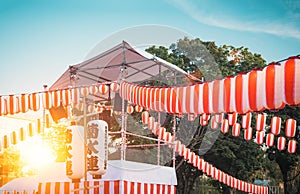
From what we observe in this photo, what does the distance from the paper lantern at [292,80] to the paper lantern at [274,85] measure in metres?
0.09

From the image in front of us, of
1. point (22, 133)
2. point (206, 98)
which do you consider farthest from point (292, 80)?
point (22, 133)

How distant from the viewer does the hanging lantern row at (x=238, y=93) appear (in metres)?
5.69

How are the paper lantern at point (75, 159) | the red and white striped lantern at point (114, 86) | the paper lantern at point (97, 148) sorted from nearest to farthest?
the paper lantern at point (75, 159), the paper lantern at point (97, 148), the red and white striped lantern at point (114, 86)

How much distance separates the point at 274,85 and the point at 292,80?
1.12ft

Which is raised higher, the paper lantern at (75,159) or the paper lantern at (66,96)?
the paper lantern at (66,96)

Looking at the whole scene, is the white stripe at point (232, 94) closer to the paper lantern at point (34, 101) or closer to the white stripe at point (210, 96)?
the white stripe at point (210, 96)

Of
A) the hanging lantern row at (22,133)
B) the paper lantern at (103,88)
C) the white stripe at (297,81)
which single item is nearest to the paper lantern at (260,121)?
the paper lantern at (103,88)

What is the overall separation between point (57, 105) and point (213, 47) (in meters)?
13.7

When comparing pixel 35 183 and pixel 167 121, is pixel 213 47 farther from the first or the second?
pixel 35 183

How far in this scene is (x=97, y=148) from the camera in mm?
8297

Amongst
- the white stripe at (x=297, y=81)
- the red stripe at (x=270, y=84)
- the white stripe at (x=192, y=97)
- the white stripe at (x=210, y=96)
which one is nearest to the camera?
the white stripe at (x=297, y=81)

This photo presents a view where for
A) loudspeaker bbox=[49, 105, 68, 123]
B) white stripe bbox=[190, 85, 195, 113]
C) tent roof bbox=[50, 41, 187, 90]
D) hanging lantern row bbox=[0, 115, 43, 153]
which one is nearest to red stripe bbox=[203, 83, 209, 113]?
white stripe bbox=[190, 85, 195, 113]

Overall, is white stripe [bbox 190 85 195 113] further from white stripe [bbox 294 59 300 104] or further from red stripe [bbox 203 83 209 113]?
white stripe [bbox 294 59 300 104]

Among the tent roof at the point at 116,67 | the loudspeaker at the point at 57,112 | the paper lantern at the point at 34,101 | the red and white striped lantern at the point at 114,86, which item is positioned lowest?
the loudspeaker at the point at 57,112
